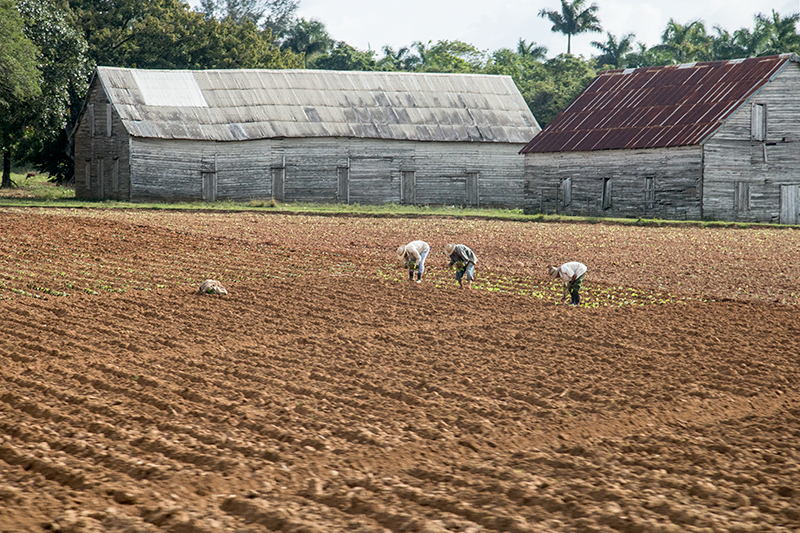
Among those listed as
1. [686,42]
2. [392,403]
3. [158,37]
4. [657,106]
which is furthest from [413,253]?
[686,42]

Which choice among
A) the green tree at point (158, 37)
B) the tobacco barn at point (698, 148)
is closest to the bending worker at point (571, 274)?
the tobacco barn at point (698, 148)

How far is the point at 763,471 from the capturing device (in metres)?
6.83

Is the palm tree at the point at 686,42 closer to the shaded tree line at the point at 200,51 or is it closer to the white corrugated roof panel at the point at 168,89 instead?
the shaded tree line at the point at 200,51

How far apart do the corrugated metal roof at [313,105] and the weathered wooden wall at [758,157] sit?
12.2 meters

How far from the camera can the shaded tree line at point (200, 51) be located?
39.5 meters

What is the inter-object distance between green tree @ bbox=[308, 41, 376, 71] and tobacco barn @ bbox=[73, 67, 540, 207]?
33.6m

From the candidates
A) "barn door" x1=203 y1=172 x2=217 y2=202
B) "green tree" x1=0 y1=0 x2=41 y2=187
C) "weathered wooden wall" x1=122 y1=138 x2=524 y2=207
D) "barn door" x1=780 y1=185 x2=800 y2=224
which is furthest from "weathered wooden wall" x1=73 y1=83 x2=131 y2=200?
"barn door" x1=780 y1=185 x2=800 y2=224

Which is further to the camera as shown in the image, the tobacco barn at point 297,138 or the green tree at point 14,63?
the tobacco barn at point 297,138

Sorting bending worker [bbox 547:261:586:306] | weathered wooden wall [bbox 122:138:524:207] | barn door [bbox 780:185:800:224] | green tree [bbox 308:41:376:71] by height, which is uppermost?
green tree [bbox 308:41:376:71]

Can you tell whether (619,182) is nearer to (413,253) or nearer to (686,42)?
(413,253)

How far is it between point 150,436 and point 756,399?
5.80 m

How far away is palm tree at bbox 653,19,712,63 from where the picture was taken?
235 ft

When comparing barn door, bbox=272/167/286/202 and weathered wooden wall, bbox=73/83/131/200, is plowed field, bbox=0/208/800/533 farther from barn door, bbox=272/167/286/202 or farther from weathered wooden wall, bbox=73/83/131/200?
barn door, bbox=272/167/286/202

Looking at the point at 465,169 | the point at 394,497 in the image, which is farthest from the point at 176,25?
the point at 394,497
